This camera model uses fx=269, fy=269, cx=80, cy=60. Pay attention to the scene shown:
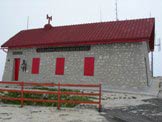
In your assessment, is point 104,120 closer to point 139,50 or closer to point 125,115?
point 125,115

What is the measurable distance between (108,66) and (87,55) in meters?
1.89

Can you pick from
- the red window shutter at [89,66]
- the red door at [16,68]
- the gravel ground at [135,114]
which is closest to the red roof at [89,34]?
the red window shutter at [89,66]

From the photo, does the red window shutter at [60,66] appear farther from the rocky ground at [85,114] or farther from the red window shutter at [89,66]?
the rocky ground at [85,114]

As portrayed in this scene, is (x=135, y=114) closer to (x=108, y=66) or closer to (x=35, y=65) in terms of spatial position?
Result: (x=108, y=66)

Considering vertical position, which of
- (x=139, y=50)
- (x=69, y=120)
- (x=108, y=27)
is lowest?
(x=69, y=120)

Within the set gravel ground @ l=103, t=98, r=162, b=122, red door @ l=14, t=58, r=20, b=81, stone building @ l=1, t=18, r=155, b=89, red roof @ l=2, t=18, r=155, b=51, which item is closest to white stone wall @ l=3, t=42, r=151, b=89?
stone building @ l=1, t=18, r=155, b=89

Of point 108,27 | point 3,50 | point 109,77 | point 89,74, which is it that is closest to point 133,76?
point 109,77

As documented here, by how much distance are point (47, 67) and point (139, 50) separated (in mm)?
7568

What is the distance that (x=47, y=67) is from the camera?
21.4 metres

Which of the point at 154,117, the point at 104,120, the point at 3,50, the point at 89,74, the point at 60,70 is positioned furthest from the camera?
the point at 3,50

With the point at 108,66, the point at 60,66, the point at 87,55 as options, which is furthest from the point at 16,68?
the point at 108,66

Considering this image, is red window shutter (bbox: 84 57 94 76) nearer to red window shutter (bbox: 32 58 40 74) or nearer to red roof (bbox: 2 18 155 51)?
red roof (bbox: 2 18 155 51)

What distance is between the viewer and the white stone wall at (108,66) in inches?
702

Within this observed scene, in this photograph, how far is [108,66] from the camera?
1878cm
